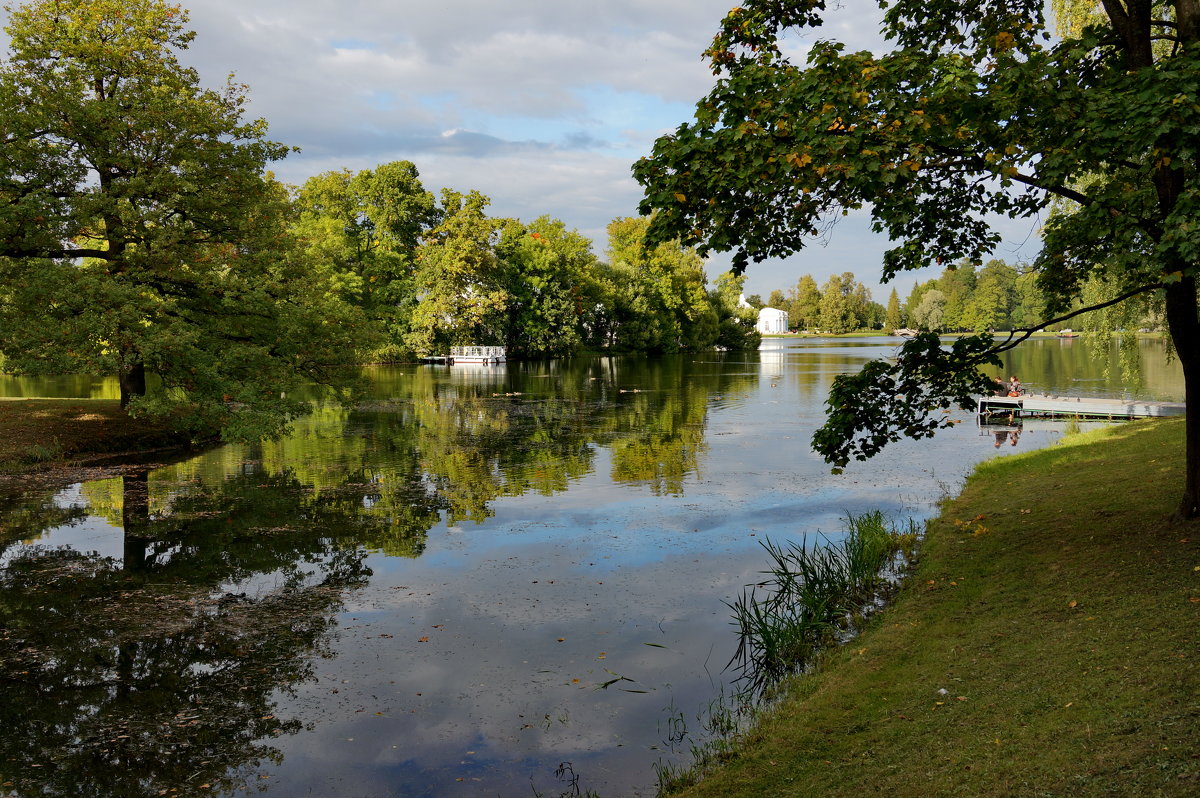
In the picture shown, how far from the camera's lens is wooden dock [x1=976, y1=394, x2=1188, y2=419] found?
107 feet

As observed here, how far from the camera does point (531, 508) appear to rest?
2011 cm

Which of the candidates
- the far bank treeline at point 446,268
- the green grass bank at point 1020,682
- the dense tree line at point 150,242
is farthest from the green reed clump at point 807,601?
the far bank treeline at point 446,268

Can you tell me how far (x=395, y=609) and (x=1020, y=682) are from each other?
9.00 metres

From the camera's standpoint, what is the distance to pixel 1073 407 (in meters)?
35.9

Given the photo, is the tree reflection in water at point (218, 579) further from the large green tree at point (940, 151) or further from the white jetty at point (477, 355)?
the white jetty at point (477, 355)

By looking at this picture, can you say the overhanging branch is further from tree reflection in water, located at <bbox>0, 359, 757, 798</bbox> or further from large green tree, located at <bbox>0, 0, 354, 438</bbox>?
large green tree, located at <bbox>0, 0, 354, 438</bbox>

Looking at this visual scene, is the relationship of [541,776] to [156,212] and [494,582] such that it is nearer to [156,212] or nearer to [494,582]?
[494,582]

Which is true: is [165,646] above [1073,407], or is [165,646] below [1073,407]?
below

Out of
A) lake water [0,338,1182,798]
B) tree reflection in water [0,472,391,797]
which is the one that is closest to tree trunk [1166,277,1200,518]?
lake water [0,338,1182,798]

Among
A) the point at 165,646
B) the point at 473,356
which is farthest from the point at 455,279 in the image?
the point at 165,646

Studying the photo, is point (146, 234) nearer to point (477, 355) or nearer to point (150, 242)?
point (150, 242)

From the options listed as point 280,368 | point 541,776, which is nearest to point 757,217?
point 541,776

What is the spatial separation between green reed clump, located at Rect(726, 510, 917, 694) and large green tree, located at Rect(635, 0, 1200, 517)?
8.50 feet

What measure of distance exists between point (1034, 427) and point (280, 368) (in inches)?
1159
